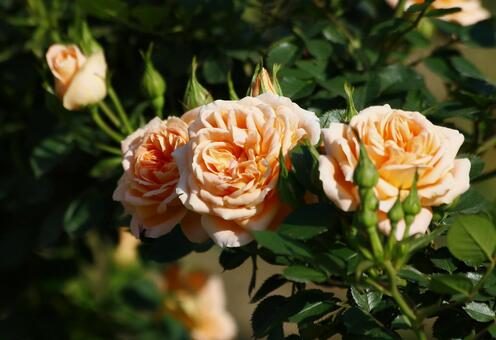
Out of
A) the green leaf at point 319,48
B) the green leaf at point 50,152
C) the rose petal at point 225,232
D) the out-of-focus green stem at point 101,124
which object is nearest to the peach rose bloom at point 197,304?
the green leaf at point 50,152

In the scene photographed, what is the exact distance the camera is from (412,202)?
0.69 m

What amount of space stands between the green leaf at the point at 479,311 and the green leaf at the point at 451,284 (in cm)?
13

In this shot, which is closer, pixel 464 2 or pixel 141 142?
pixel 141 142

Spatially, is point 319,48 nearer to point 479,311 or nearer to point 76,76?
point 76,76

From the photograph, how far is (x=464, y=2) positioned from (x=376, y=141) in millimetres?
799

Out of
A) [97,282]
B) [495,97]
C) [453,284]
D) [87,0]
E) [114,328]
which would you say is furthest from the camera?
[97,282]

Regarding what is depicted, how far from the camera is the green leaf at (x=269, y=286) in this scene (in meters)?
0.94

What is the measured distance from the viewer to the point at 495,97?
1.03 meters

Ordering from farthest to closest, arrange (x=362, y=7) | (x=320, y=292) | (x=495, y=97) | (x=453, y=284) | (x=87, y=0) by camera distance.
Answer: (x=362, y=7) < (x=87, y=0) < (x=495, y=97) < (x=320, y=292) < (x=453, y=284)

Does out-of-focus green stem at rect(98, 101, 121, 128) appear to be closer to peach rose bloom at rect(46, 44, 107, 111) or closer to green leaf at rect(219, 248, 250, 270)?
peach rose bloom at rect(46, 44, 107, 111)

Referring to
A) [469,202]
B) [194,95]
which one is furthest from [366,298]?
[194,95]

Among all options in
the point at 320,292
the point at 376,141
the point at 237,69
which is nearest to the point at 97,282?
the point at 237,69

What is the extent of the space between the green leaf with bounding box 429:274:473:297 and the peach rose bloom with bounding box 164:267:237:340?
128 centimetres

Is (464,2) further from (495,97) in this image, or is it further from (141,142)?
(141,142)
